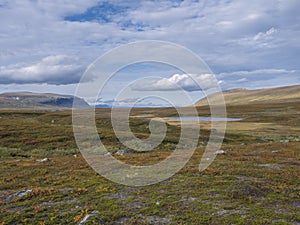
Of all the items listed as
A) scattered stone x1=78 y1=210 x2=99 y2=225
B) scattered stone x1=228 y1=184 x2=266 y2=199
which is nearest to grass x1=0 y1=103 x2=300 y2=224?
scattered stone x1=228 y1=184 x2=266 y2=199

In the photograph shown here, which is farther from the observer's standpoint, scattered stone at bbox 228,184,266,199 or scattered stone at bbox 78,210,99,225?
scattered stone at bbox 228,184,266,199

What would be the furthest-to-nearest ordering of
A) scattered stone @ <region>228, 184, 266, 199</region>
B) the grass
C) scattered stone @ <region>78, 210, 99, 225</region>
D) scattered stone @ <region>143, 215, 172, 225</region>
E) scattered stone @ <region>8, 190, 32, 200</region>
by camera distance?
1. scattered stone @ <region>8, 190, 32, 200</region>
2. scattered stone @ <region>228, 184, 266, 199</region>
3. the grass
4. scattered stone @ <region>78, 210, 99, 225</region>
5. scattered stone @ <region>143, 215, 172, 225</region>

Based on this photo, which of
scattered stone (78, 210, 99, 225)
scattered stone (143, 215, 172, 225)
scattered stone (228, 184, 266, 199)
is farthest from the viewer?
scattered stone (228, 184, 266, 199)

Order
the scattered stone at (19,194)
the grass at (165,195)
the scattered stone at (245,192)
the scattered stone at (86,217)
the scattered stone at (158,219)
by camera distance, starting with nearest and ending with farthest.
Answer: the scattered stone at (158,219) < the scattered stone at (86,217) < the grass at (165,195) < the scattered stone at (245,192) < the scattered stone at (19,194)

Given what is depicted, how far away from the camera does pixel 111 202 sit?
49.4ft

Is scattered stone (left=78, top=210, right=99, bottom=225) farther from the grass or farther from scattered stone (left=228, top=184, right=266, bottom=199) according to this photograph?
scattered stone (left=228, top=184, right=266, bottom=199)

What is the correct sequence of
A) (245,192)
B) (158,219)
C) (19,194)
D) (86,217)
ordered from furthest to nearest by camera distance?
(19,194), (245,192), (86,217), (158,219)

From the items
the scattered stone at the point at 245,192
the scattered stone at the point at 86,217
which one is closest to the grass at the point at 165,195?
the scattered stone at the point at 245,192

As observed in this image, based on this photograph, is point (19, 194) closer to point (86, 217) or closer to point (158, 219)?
point (86, 217)

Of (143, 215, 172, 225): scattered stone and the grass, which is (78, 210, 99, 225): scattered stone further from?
(143, 215, 172, 225): scattered stone

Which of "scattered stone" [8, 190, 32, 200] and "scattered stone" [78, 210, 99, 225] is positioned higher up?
"scattered stone" [78, 210, 99, 225]

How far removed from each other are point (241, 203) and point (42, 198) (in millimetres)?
11841

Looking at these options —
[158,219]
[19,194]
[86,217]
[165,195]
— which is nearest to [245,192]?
[165,195]

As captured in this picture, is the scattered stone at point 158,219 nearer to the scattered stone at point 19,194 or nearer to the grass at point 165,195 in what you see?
the grass at point 165,195
